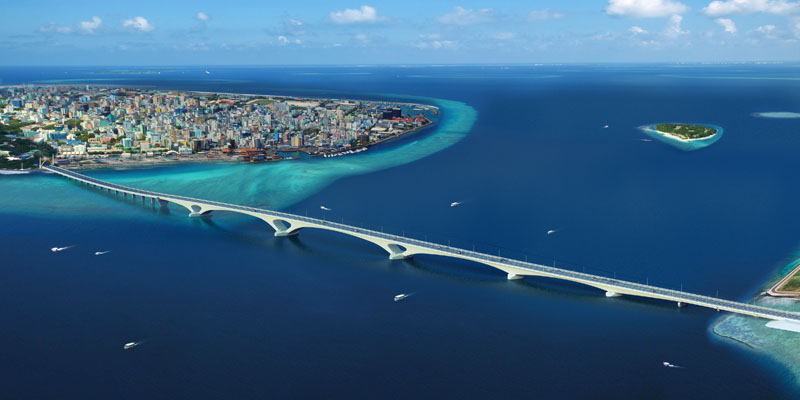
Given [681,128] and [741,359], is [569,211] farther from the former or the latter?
[681,128]

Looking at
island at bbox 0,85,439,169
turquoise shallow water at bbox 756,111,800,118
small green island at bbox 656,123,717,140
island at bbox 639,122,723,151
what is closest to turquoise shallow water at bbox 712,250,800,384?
island at bbox 639,122,723,151

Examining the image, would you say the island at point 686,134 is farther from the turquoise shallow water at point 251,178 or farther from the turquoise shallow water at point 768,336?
the turquoise shallow water at point 768,336

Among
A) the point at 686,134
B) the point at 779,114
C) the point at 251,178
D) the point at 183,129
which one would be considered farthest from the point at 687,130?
the point at 183,129

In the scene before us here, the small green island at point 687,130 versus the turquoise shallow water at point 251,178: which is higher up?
the small green island at point 687,130

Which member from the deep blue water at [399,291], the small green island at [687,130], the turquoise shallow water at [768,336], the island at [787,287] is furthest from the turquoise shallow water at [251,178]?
the turquoise shallow water at [768,336]

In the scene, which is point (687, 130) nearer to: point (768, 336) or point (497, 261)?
point (497, 261)

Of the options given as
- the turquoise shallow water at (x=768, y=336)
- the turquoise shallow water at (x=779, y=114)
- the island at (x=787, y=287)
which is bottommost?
the turquoise shallow water at (x=768, y=336)

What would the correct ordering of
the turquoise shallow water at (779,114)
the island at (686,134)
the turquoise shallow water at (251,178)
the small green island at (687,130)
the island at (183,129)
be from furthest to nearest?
the turquoise shallow water at (779,114) → the small green island at (687,130) → the island at (686,134) → the island at (183,129) → the turquoise shallow water at (251,178)
